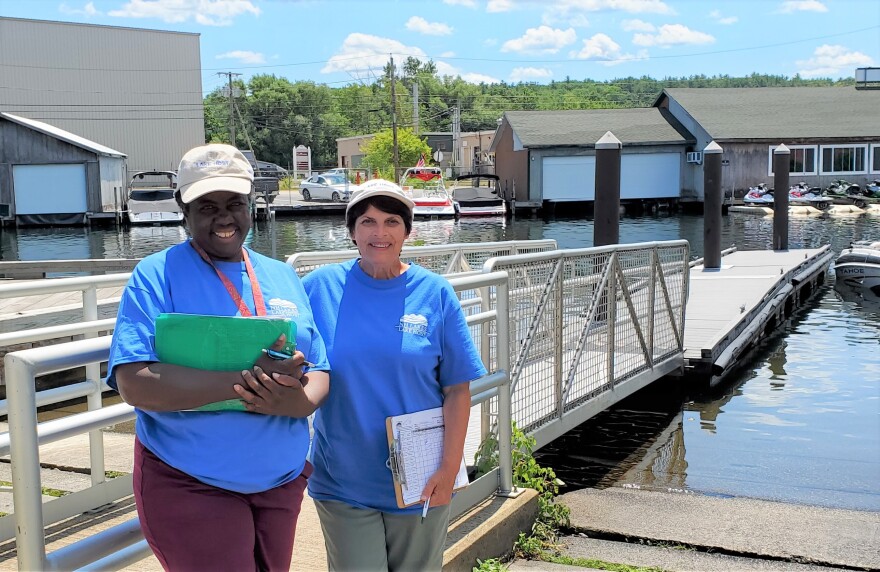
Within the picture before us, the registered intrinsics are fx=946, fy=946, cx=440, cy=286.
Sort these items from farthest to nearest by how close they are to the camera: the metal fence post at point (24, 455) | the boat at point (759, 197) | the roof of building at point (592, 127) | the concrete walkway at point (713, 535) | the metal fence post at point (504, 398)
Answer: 1. the roof of building at point (592, 127)
2. the boat at point (759, 197)
3. the concrete walkway at point (713, 535)
4. the metal fence post at point (504, 398)
5. the metal fence post at point (24, 455)

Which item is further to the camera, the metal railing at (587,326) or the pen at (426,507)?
the metal railing at (587,326)

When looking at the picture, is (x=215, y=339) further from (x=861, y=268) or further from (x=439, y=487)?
(x=861, y=268)

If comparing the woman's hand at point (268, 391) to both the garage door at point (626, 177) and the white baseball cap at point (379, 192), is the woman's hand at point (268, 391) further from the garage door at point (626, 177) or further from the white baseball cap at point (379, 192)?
the garage door at point (626, 177)

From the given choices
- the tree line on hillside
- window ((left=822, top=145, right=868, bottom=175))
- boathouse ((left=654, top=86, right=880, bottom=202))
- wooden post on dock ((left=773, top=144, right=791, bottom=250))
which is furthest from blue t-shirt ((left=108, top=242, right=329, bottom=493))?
the tree line on hillside

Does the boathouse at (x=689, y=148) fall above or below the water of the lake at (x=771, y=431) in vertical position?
above

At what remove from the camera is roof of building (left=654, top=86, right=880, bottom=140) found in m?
55.4

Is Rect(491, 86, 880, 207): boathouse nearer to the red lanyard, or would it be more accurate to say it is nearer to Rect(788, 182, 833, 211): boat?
Rect(788, 182, 833, 211): boat

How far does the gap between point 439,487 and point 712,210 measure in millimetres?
18941

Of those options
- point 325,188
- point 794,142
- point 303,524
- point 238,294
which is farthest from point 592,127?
point 238,294

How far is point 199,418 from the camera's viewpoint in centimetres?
246

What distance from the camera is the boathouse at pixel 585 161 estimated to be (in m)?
56.1

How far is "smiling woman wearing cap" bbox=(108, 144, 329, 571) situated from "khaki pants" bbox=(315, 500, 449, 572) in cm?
36

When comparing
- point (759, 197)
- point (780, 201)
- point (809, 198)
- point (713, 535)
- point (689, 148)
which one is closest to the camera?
point (713, 535)

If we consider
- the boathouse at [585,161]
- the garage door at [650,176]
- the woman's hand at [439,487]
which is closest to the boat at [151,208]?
the boathouse at [585,161]
